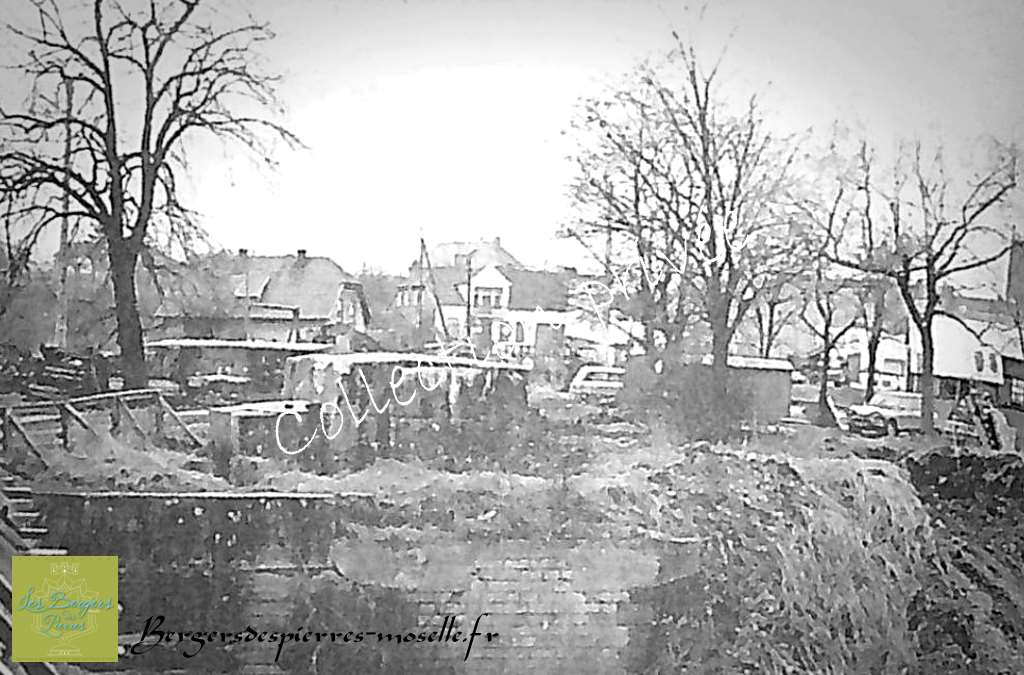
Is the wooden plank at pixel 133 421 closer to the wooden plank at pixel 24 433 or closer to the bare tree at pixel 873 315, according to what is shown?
the wooden plank at pixel 24 433

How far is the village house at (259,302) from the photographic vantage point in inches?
95.3

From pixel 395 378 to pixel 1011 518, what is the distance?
5.04 ft

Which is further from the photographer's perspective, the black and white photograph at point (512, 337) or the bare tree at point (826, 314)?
the bare tree at point (826, 314)

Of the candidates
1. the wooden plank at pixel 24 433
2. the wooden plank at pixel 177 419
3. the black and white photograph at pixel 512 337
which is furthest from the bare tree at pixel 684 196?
the wooden plank at pixel 24 433

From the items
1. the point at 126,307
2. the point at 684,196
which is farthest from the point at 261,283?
the point at 684,196

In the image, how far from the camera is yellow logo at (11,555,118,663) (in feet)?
7.70

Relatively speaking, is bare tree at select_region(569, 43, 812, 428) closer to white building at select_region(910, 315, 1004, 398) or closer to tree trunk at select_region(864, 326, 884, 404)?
tree trunk at select_region(864, 326, 884, 404)

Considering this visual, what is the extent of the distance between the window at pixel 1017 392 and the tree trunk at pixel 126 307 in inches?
82.3

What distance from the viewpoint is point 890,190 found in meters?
2.52

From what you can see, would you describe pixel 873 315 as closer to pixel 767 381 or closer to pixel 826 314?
pixel 826 314

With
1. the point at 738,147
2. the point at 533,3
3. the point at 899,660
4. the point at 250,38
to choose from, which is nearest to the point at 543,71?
the point at 533,3

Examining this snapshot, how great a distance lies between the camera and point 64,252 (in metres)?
2.42

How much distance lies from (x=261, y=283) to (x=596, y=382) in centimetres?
82

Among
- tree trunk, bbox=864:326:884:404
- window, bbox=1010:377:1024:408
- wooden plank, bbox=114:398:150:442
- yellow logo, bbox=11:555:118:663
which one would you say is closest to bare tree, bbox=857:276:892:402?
tree trunk, bbox=864:326:884:404
